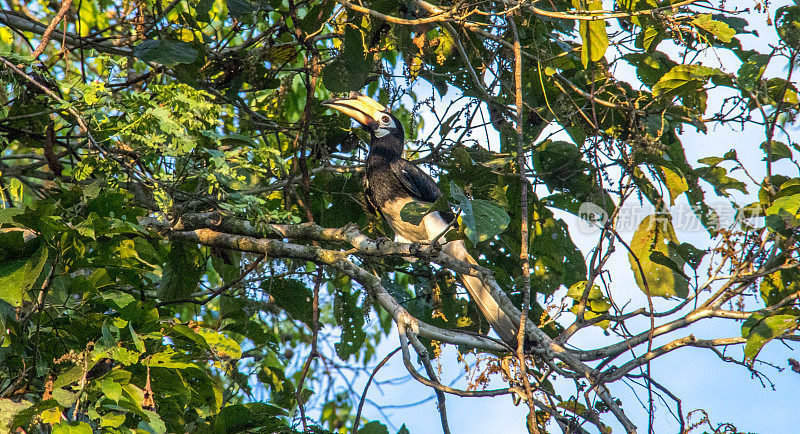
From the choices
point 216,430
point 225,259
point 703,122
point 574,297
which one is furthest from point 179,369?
point 703,122

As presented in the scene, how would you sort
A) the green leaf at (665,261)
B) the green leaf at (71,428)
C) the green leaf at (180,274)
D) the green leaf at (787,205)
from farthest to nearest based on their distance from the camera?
the green leaf at (180,274), the green leaf at (665,261), the green leaf at (787,205), the green leaf at (71,428)

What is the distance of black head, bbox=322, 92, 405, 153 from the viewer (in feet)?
12.4

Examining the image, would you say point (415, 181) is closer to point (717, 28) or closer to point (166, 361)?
point (717, 28)

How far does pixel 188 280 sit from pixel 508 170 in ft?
4.59

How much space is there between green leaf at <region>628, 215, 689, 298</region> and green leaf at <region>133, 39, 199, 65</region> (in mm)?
1722

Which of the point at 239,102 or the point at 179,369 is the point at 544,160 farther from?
the point at 179,369

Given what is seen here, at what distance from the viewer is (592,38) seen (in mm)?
2125

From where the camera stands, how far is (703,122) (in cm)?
265

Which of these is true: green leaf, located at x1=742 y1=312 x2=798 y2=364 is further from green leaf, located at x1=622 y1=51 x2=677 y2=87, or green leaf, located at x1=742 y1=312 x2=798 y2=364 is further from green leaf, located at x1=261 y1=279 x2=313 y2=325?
green leaf, located at x1=261 y1=279 x2=313 y2=325

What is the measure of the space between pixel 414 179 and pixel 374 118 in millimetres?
487

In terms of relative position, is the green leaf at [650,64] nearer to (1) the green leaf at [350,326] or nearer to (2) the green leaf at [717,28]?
(2) the green leaf at [717,28]

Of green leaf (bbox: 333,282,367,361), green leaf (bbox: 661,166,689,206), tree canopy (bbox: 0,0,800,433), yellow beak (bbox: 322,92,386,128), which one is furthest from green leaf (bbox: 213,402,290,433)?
yellow beak (bbox: 322,92,386,128)

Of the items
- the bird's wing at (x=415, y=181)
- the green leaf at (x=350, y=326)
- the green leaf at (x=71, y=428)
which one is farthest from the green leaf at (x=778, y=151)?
the green leaf at (x=71, y=428)

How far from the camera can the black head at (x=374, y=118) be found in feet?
12.4
